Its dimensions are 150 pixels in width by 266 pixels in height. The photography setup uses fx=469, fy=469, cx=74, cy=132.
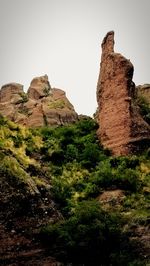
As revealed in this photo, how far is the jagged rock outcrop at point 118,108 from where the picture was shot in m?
34.5

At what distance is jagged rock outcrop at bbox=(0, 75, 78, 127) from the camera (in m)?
48.0

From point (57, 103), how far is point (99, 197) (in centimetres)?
2498

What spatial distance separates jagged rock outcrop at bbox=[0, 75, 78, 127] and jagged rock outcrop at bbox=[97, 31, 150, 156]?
10635 millimetres

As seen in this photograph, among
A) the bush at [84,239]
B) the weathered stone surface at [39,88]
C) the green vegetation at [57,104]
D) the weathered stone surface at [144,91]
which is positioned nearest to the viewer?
the bush at [84,239]

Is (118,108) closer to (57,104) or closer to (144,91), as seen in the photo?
(144,91)

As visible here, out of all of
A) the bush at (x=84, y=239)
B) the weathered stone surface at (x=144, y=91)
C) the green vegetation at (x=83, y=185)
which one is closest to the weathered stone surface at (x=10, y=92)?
the weathered stone surface at (x=144, y=91)

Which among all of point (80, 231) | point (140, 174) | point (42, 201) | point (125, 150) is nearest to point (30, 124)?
point (125, 150)

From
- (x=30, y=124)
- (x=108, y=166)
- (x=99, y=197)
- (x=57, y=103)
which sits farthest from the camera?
(x=57, y=103)

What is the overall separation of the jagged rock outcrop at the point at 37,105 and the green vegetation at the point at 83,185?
9140 mm

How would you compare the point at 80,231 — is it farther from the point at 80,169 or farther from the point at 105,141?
the point at 105,141

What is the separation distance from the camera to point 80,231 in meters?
22.4

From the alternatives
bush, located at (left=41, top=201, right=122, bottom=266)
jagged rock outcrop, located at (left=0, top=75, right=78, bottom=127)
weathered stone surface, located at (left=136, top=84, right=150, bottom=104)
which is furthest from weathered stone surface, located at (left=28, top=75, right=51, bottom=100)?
bush, located at (left=41, top=201, right=122, bottom=266)

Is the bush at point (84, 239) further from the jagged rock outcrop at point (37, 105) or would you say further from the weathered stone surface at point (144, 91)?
the jagged rock outcrop at point (37, 105)

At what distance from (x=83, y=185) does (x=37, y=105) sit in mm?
22104
